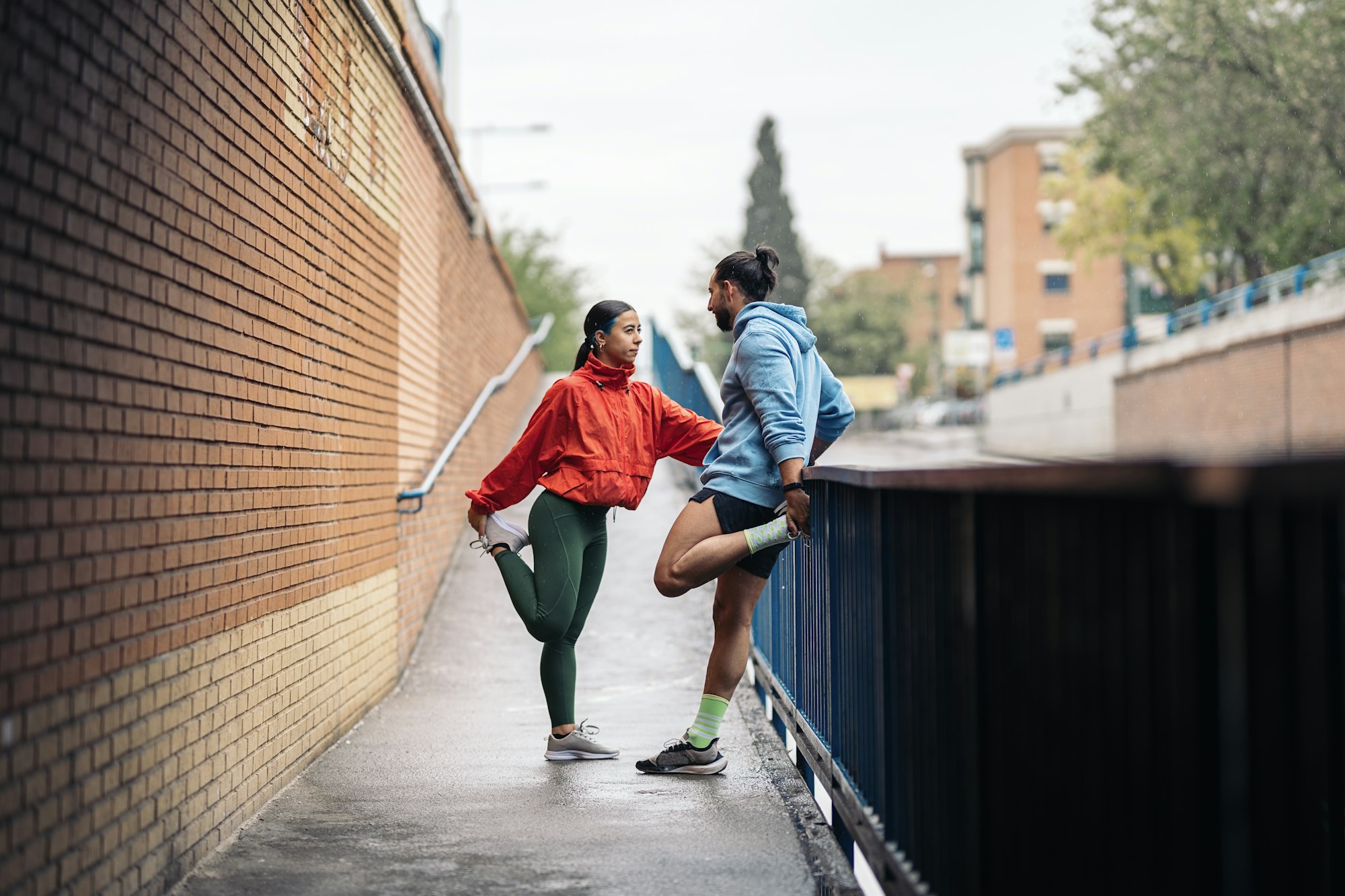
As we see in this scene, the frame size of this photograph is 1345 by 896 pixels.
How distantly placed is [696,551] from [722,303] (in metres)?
0.99

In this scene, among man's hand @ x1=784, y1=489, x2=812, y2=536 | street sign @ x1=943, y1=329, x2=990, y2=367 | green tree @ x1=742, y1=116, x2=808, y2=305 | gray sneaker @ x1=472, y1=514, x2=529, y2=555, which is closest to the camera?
man's hand @ x1=784, y1=489, x2=812, y2=536

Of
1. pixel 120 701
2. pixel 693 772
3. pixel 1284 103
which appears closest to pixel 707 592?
pixel 693 772

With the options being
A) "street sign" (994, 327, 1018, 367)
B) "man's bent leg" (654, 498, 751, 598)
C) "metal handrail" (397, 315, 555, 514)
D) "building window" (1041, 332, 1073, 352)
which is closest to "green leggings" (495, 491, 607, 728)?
"man's bent leg" (654, 498, 751, 598)

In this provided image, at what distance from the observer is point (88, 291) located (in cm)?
337

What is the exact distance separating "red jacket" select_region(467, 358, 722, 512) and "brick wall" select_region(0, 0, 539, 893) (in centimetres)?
83

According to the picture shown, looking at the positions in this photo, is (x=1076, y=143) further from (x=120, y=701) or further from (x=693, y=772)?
(x=120, y=701)

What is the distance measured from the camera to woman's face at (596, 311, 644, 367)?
222 inches

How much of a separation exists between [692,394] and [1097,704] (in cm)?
1195

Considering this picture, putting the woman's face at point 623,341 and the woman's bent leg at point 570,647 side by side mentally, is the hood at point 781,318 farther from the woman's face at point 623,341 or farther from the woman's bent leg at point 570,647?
Answer: the woman's bent leg at point 570,647

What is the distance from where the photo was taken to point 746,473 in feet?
16.8

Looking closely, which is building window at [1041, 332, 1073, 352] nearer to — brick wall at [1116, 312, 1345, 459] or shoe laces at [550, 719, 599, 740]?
brick wall at [1116, 312, 1345, 459]

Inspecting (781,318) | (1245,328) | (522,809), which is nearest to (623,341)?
(781,318)

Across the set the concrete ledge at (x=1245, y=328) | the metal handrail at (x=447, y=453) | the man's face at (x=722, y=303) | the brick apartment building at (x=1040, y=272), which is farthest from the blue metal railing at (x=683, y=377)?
the brick apartment building at (x=1040, y=272)

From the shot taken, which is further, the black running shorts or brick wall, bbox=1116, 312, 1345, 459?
brick wall, bbox=1116, 312, 1345, 459
